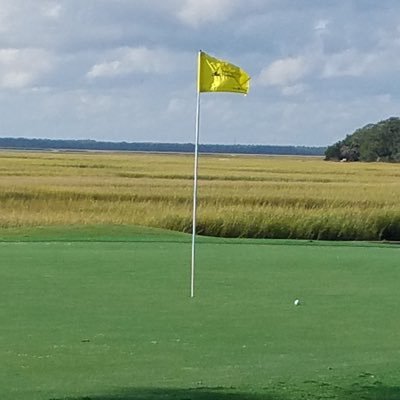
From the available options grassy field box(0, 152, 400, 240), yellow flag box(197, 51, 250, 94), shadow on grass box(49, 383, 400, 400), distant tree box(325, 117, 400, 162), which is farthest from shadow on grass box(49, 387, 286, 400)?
distant tree box(325, 117, 400, 162)

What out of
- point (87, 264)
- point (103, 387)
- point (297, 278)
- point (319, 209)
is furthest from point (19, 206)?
point (103, 387)

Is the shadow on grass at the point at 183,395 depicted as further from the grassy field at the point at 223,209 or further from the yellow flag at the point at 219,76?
the grassy field at the point at 223,209

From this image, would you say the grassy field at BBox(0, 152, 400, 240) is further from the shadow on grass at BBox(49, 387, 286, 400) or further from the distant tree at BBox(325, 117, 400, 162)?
the distant tree at BBox(325, 117, 400, 162)

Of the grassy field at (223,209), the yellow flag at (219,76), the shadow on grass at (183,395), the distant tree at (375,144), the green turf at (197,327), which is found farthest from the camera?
the distant tree at (375,144)

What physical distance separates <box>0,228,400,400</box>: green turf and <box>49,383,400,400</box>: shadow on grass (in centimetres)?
1

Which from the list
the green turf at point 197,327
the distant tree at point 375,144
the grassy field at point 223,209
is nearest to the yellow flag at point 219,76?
the green turf at point 197,327

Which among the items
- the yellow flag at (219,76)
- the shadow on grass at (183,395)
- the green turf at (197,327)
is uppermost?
the yellow flag at (219,76)

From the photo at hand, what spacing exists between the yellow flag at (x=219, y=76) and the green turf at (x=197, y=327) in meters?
2.23

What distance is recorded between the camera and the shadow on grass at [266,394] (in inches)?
264

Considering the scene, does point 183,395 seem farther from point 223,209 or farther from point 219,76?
point 223,209

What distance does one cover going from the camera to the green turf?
725cm

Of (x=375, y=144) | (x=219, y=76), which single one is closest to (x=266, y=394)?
(x=219, y=76)

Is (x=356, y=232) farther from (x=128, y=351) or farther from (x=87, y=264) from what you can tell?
(x=128, y=351)

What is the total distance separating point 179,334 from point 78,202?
21.8 meters
